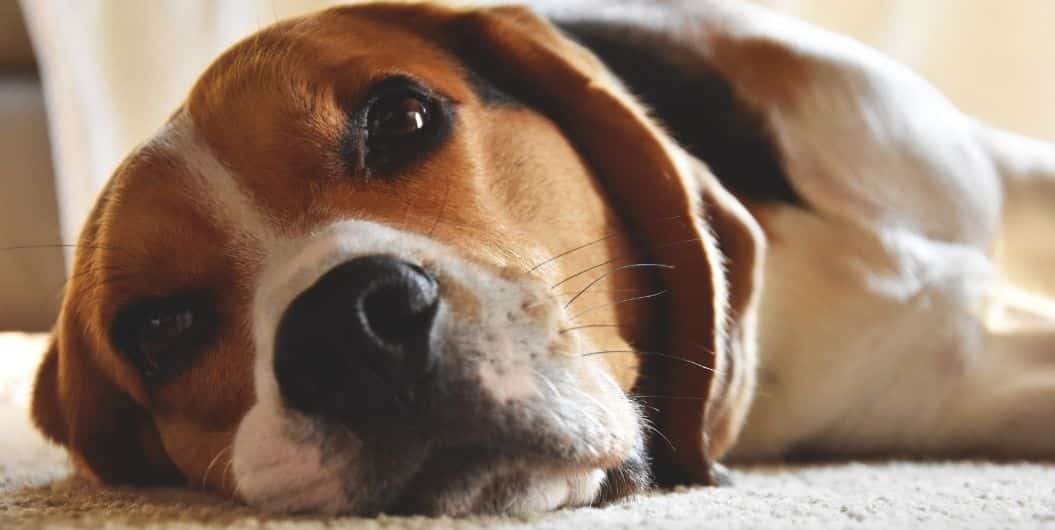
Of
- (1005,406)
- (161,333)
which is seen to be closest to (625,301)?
(161,333)

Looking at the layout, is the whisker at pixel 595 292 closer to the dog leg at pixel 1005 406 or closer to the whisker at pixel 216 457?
the whisker at pixel 216 457

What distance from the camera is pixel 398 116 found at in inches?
60.6

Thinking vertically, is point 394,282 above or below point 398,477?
above

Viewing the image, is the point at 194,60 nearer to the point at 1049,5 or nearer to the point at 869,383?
the point at 869,383

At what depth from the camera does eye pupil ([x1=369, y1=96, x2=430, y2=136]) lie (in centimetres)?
152

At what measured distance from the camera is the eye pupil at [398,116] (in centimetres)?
152

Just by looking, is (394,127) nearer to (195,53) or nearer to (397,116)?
(397,116)

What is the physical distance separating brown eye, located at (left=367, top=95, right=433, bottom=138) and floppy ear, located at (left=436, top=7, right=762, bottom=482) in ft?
0.76

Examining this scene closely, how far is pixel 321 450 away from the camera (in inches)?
46.3

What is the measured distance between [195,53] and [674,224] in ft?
6.82

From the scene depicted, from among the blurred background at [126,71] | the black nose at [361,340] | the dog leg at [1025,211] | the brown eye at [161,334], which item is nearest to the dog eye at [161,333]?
the brown eye at [161,334]

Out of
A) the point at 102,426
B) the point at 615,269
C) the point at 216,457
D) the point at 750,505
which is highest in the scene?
the point at 615,269

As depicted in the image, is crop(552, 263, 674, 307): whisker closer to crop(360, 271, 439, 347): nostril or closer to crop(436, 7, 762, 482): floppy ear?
crop(436, 7, 762, 482): floppy ear

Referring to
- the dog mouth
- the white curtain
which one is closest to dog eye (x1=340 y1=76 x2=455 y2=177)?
the dog mouth
